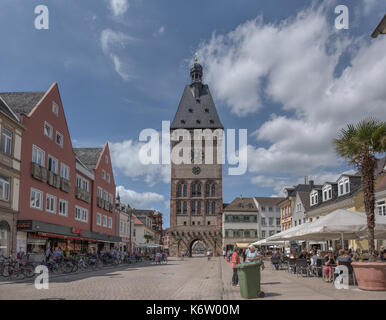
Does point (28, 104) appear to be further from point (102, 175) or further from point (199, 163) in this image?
point (199, 163)

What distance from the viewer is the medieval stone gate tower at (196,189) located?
85.3 metres

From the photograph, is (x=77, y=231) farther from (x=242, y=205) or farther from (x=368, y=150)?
(x=242, y=205)

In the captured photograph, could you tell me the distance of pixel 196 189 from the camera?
88188mm

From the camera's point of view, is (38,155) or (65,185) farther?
(65,185)

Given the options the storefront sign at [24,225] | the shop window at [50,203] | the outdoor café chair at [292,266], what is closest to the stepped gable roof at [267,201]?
the shop window at [50,203]

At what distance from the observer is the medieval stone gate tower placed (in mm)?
85262

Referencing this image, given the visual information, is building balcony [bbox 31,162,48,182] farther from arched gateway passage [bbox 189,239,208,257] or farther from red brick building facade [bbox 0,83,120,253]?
arched gateway passage [bbox 189,239,208,257]

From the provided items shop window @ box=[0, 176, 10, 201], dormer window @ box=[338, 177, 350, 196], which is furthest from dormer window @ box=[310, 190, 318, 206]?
shop window @ box=[0, 176, 10, 201]

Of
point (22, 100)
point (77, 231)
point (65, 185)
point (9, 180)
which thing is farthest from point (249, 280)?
point (77, 231)

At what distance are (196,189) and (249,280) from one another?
75.9m

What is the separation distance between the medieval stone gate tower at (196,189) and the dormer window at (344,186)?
47118 mm

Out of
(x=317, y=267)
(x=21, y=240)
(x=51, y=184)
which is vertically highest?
(x=51, y=184)
